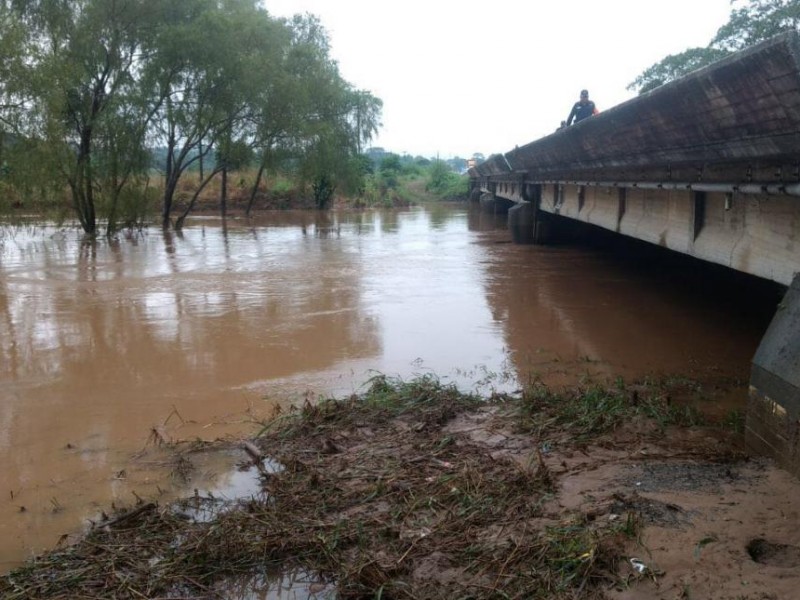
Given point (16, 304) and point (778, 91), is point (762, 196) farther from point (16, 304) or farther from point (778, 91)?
point (16, 304)

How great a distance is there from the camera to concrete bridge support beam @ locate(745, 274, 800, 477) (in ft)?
14.0

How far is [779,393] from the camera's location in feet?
14.6

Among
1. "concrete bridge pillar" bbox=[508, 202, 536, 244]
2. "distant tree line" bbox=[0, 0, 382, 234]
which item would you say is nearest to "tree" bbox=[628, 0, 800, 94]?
"concrete bridge pillar" bbox=[508, 202, 536, 244]

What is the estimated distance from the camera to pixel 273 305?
39.0 ft

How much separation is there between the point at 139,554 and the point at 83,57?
24.4 metres

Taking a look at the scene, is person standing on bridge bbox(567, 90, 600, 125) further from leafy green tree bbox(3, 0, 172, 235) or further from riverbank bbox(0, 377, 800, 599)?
leafy green tree bbox(3, 0, 172, 235)

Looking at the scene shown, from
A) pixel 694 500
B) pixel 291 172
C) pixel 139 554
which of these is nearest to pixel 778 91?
pixel 694 500

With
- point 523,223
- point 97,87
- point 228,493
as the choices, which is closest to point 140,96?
point 97,87

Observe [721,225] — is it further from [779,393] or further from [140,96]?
[140,96]

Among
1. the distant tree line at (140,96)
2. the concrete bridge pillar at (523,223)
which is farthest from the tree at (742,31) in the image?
the distant tree line at (140,96)

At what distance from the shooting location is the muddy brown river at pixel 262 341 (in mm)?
5363

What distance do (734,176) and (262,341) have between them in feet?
19.4

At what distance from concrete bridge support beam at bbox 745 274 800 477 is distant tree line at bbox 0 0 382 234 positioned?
1987cm

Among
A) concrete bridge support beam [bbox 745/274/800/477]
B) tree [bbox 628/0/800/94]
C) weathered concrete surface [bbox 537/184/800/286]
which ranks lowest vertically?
concrete bridge support beam [bbox 745/274/800/477]
